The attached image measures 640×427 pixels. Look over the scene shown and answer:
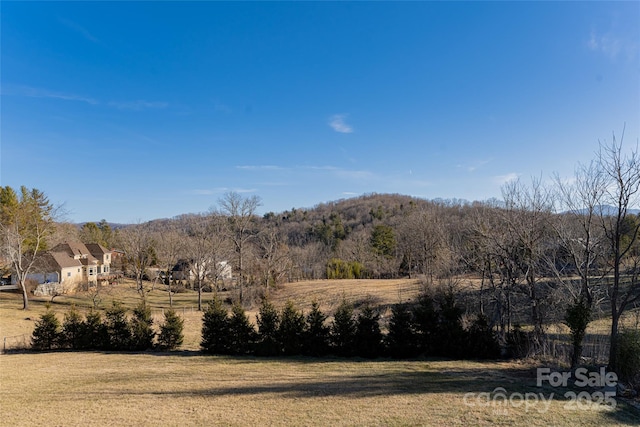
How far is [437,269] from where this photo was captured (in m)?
28.3

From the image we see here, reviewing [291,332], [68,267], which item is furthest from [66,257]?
[291,332]

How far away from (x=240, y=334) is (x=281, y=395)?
261 inches

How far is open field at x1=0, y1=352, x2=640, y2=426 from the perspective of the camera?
7.42 metres

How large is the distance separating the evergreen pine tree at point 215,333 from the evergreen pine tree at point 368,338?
19.4ft

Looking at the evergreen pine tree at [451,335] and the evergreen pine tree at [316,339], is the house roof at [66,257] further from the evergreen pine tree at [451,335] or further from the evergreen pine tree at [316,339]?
the evergreen pine tree at [451,335]

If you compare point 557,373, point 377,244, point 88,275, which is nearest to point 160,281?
point 88,275

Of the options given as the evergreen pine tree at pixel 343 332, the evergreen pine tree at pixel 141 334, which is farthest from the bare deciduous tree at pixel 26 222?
the evergreen pine tree at pixel 343 332

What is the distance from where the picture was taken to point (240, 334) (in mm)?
14914

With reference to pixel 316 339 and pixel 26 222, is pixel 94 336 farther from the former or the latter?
pixel 26 222

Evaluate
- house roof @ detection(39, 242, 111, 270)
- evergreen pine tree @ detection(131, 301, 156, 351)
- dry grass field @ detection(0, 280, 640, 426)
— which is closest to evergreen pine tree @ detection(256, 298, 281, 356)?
dry grass field @ detection(0, 280, 640, 426)

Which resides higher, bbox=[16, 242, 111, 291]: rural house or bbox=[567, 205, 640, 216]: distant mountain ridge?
bbox=[567, 205, 640, 216]: distant mountain ridge

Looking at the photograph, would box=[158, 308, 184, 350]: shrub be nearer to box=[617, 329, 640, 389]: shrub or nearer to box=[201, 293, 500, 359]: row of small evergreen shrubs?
box=[201, 293, 500, 359]: row of small evergreen shrubs

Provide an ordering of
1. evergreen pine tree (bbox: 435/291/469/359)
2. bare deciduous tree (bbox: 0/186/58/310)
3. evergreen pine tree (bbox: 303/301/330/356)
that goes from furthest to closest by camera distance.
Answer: bare deciduous tree (bbox: 0/186/58/310), evergreen pine tree (bbox: 303/301/330/356), evergreen pine tree (bbox: 435/291/469/359)

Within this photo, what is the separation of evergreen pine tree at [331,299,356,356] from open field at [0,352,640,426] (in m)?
1.47
